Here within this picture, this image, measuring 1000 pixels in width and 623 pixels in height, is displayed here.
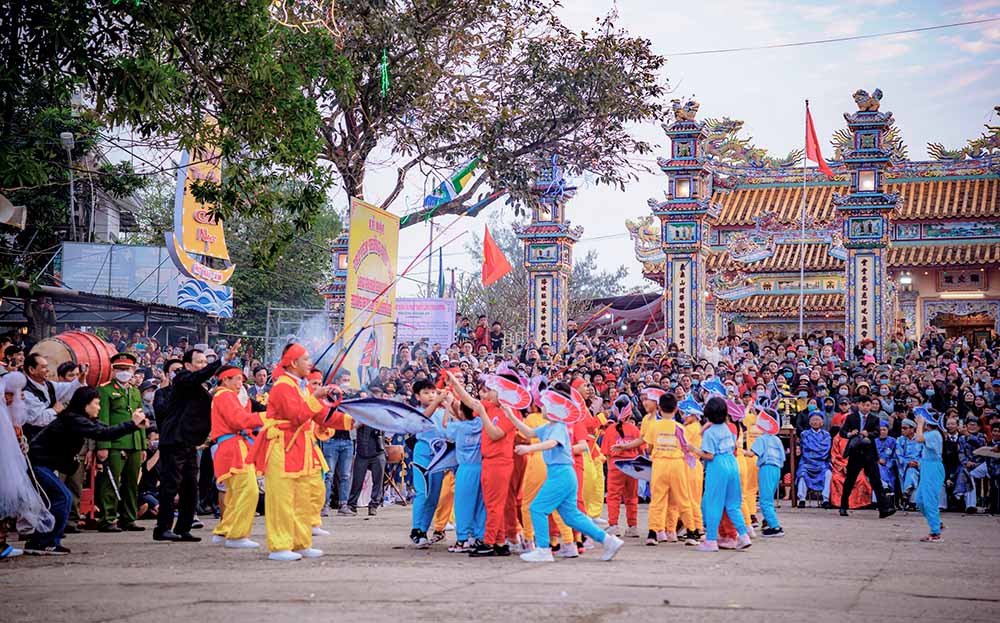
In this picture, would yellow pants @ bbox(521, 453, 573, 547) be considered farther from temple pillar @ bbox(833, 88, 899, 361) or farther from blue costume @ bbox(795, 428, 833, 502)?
temple pillar @ bbox(833, 88, 899, 361)

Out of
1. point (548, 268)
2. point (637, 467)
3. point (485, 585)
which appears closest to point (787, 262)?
point (548, 268)

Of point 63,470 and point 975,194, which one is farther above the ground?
point 975,194

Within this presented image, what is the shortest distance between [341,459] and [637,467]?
17.8 ft

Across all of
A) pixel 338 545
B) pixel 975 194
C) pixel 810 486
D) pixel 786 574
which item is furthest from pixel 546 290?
pixel 786 574

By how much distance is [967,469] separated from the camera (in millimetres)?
19672

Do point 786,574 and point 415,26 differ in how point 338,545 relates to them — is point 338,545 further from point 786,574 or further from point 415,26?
point 415,26

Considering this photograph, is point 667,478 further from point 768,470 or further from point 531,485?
point 531,485

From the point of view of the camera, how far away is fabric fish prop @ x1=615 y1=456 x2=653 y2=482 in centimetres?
1270

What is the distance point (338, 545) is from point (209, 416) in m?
1.88

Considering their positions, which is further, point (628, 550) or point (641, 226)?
point (641, 226)

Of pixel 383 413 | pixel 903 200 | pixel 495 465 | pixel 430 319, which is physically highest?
pixel 903 200

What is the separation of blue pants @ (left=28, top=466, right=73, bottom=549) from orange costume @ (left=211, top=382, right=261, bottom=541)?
1.59 metres

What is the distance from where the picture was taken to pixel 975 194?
32.6 meters

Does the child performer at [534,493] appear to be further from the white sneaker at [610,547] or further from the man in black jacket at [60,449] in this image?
the man in black jacket at [60,449]
